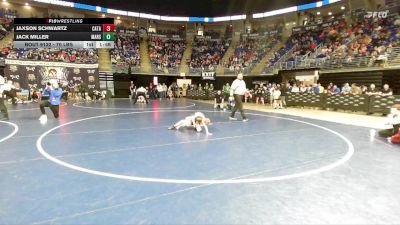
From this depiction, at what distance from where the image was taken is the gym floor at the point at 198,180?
3.17 meters

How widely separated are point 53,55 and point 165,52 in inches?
602

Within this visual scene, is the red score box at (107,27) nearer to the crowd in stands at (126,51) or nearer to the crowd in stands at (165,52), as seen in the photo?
the crowd in stands at (126,51)

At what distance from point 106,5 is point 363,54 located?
29438 mm

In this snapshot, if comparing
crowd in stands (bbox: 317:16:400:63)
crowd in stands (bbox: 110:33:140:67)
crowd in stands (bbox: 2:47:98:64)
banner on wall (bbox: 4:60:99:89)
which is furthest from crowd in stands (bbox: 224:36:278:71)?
crowd in stands (bbox: 2:47:98:64)

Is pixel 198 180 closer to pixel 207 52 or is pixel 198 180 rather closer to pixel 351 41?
pixel 351 41

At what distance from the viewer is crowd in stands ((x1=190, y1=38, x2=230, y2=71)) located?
39150 millimetres

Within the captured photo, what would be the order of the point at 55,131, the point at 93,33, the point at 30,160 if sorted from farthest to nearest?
1. the point at 93,33
2. the point at 55,131
3. the point at 30,160

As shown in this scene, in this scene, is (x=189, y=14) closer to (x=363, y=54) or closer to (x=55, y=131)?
(x=363, y=54)

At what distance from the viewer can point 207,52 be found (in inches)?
1640

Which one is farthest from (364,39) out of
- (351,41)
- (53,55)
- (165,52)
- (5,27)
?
(5,27)

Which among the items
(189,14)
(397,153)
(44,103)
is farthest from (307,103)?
(189,14)

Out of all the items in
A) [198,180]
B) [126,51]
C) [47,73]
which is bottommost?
[198,180]

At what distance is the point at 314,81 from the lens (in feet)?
81.1

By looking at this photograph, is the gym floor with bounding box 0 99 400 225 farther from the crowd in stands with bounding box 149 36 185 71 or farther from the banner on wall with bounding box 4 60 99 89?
the crowd in stands with bounding box 149 36 185 71
